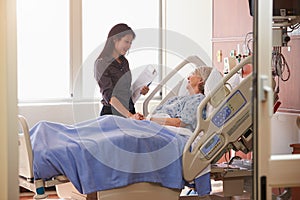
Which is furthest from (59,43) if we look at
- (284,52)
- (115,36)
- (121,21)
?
(284,52)

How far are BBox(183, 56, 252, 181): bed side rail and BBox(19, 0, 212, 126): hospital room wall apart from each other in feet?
7.36

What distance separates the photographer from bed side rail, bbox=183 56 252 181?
12.3ft

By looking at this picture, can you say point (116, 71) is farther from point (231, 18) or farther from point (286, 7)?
point (231, 18)

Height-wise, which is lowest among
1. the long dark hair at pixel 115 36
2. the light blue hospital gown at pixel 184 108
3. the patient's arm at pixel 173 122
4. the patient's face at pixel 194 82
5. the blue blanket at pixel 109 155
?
the blue blanket at pixel 109 155

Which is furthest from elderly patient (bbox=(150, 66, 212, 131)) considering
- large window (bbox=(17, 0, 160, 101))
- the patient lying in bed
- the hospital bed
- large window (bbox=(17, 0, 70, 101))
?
large window (bbox=(17, 0, 70, 101))

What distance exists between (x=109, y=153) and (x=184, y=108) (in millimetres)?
879

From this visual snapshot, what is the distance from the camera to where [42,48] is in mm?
5785

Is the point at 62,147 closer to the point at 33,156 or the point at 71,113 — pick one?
the point at 33,156

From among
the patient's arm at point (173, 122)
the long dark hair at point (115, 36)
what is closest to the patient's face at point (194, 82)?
the patient's arm at point (173, 122)

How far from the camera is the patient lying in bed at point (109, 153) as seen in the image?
3604mm

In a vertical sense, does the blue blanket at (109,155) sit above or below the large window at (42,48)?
below

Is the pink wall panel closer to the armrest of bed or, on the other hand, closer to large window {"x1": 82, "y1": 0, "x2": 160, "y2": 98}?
large window {"x1": 82, "y1": 0, "x2": 160, "y2": 98}

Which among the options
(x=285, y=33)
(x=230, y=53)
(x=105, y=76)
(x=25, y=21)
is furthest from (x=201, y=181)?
(x=25, y=21)

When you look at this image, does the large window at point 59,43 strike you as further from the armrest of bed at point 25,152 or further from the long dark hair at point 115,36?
the armrest of bed at point 25,152
